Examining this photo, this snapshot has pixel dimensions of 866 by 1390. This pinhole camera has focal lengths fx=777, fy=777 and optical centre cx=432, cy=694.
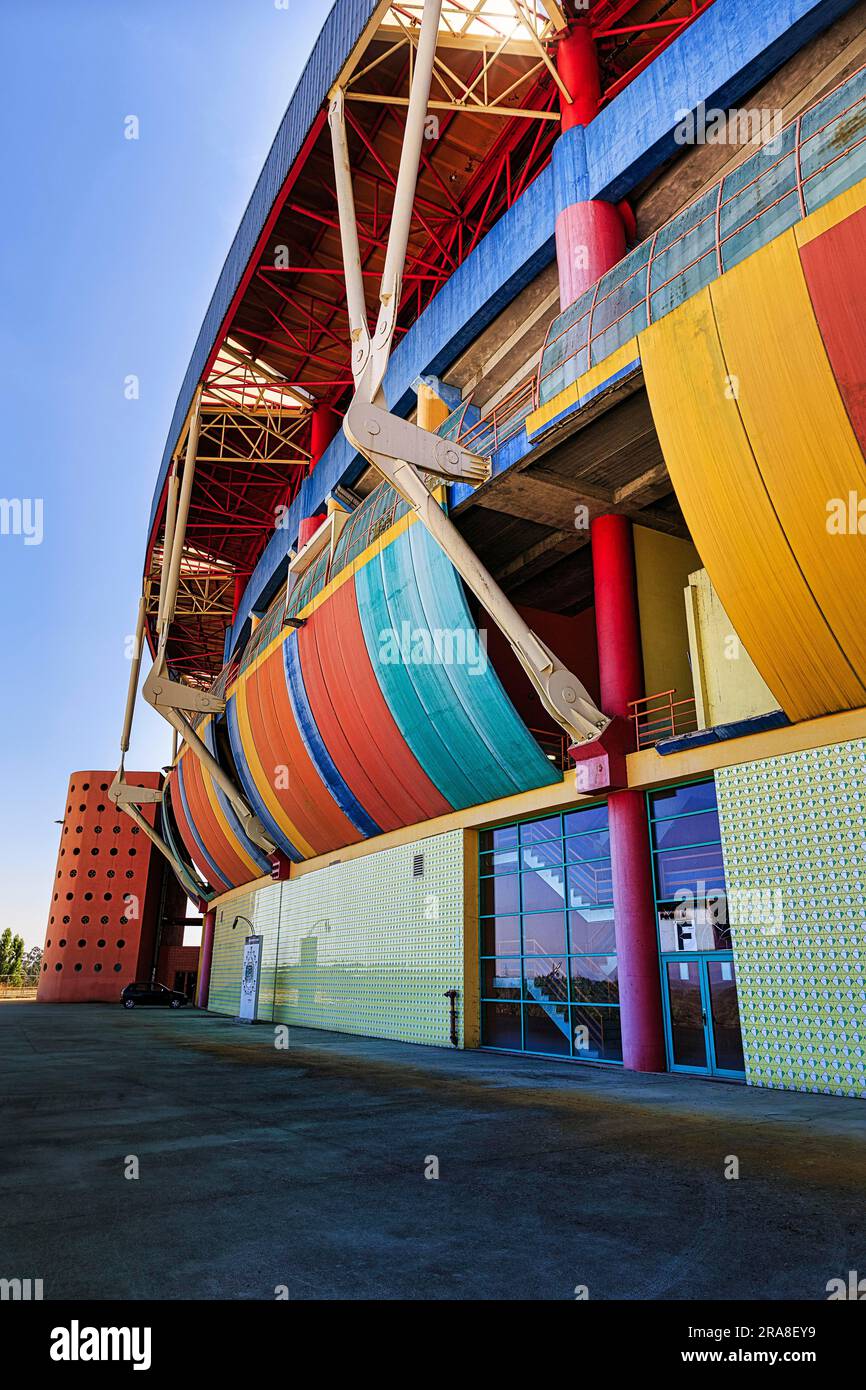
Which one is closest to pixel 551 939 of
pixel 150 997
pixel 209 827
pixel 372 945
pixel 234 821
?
pixel 372 945

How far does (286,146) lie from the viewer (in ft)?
74.7

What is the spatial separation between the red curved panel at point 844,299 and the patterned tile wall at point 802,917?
5052mm

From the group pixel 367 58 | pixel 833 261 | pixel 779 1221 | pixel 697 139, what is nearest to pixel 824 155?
pixel 833 261

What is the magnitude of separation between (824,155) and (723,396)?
10.7ft

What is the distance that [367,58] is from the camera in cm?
2309

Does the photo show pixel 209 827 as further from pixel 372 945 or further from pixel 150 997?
pixel 372 945

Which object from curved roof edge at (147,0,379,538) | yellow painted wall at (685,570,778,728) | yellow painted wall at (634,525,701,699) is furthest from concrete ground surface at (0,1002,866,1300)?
curved roof edge at (147,0,379,538)

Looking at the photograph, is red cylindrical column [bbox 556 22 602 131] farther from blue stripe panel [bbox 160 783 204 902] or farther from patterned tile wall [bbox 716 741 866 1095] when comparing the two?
blue stripe panel [bbox 160 783 204 902]

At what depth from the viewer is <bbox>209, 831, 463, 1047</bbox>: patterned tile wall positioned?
19.9 metres

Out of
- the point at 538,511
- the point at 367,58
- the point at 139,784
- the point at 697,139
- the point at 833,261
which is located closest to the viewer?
the point at 833,261

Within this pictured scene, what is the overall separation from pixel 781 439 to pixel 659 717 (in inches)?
267
